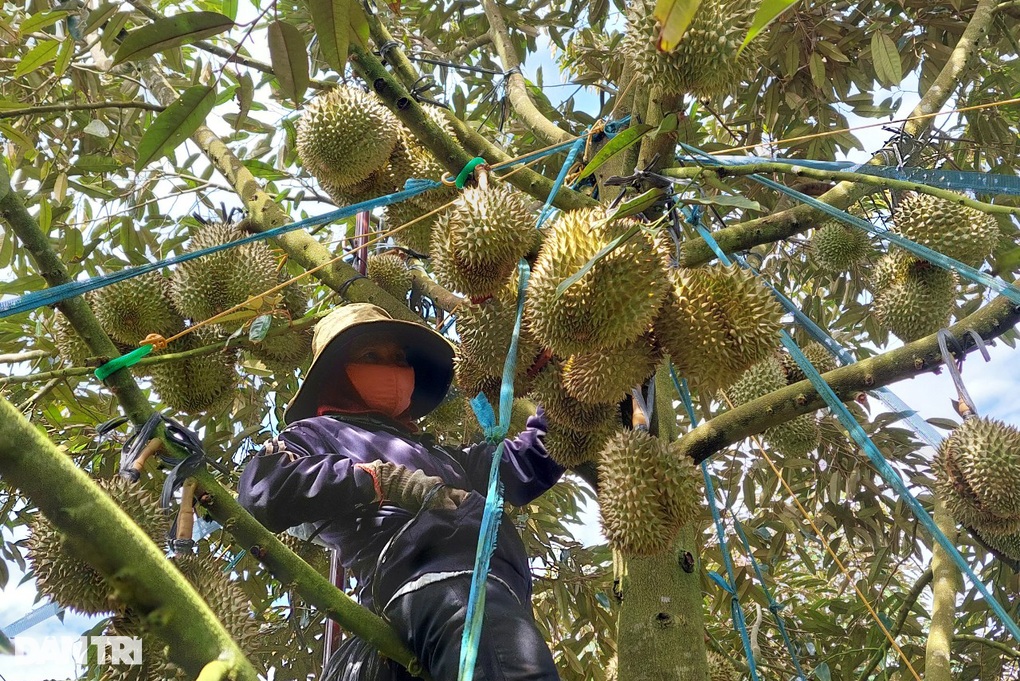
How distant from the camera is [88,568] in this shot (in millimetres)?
1418

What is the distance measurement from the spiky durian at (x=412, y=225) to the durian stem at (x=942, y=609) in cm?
157

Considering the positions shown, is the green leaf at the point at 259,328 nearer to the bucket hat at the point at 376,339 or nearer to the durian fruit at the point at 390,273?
the bucket hat at the point at 376,339

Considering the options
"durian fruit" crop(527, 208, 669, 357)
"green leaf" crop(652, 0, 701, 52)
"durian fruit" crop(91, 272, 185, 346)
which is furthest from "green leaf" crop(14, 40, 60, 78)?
"green leaf" crop(652, 0, 701, 52)

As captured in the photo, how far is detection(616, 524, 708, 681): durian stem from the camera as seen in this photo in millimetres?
1667

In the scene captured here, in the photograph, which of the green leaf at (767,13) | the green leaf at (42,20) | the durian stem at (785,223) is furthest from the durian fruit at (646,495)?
the green leaf at (42,20)

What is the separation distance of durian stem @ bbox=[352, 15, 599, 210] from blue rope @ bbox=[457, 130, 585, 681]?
0.25 ft

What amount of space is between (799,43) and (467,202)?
197cm

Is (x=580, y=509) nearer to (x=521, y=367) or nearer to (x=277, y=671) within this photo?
(x=277, y=671)

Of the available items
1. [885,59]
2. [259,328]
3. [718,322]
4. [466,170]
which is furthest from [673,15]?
[885,59]

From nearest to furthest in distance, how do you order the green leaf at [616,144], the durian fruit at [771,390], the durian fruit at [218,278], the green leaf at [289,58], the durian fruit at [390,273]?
the green leaf at [289,58] < the green leaf at [616,144] < the durian fruit at [218,278] < the durian fruit at [771,390] < the durian fruit at [390,273]

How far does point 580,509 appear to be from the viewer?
373cm

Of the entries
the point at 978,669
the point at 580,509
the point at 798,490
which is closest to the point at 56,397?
the point at 580,509

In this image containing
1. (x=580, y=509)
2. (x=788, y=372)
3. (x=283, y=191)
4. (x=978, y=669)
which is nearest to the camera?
(x=788, y=372)

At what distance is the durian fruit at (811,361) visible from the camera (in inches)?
99.0
